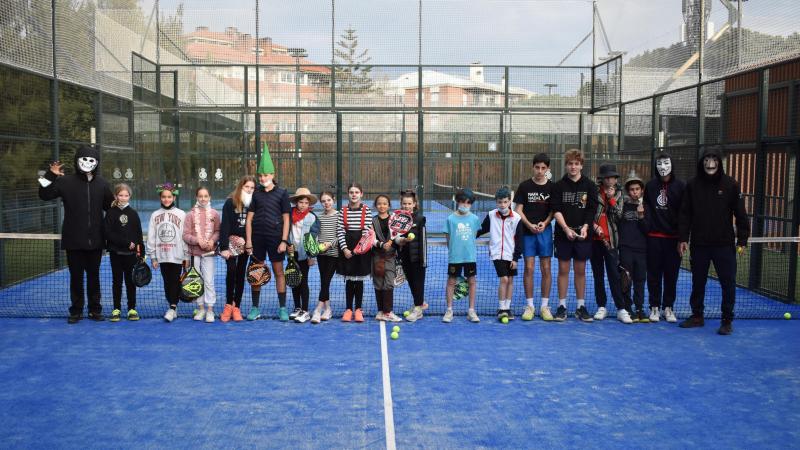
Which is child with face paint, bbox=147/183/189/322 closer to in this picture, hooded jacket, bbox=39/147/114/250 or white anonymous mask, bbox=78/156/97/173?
hooded jacket, bbox=39/147/114/250

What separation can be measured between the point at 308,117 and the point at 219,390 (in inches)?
577

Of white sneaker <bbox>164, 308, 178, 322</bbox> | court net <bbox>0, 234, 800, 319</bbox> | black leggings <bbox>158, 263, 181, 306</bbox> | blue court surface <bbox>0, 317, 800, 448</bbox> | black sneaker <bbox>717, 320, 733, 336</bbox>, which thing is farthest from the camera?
court net <bbox>0, 234, 800, 319</bbox>

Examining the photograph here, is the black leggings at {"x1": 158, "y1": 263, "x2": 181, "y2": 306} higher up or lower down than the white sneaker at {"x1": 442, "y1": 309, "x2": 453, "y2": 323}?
higher up

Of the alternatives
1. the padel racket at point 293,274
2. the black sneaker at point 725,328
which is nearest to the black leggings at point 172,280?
the padel racket at point 293,274

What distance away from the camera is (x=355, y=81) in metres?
17.8

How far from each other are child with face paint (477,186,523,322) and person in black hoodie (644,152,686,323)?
1494 millimetres

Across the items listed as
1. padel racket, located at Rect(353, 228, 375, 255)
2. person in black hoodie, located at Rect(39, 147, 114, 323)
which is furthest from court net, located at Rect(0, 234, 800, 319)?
padel racket, located at Rect(353, 228, 375, 255)

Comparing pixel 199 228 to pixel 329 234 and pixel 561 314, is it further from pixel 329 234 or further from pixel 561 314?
pixel 561 314

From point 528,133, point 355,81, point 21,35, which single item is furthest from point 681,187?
point 528,133

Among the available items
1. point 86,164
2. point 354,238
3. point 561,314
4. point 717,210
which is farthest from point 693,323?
point 86,164

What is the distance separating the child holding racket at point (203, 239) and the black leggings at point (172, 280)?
27cm

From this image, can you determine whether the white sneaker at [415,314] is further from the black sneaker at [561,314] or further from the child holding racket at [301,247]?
the black sneaker at [561,314]

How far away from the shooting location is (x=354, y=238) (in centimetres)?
855

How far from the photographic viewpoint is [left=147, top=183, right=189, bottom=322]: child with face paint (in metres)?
8.66
